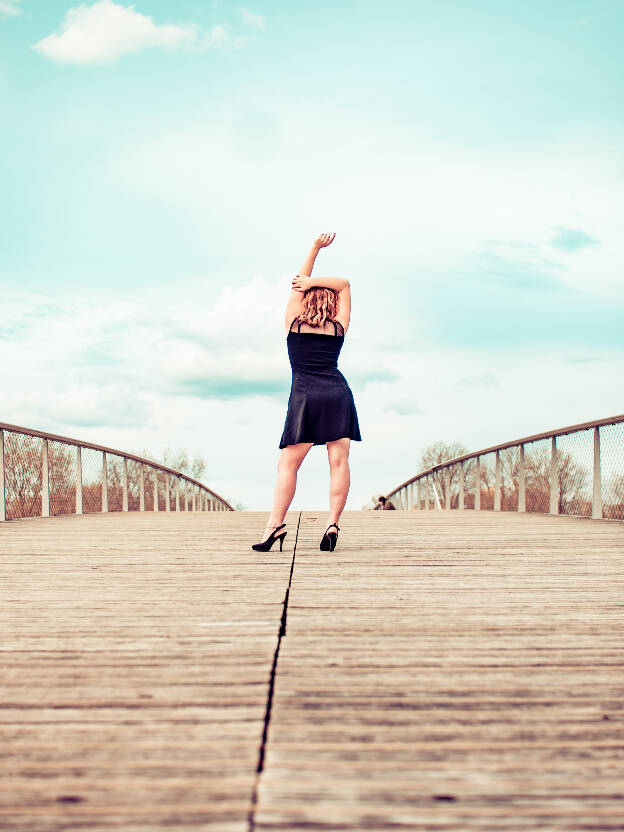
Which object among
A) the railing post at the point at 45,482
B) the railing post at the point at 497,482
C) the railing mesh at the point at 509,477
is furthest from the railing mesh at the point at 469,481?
the railing post at the point at 45,482

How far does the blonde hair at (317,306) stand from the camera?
219 inches

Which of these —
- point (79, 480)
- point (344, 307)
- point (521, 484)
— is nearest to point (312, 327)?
point (344, 307)

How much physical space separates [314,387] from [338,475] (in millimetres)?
635

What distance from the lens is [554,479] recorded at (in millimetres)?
10555

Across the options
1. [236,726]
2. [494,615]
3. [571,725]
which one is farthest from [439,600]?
[236,726]

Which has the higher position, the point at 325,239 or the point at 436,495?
the point at 325,239

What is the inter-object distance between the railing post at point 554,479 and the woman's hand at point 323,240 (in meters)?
5.60

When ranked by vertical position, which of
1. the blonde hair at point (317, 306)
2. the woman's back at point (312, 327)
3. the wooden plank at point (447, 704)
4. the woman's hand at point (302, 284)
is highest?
the woman's hand at point (302, 284)

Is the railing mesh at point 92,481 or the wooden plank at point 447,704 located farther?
the railing mesh at point 92,481

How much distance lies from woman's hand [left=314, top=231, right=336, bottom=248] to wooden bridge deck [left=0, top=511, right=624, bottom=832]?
89.2 inches

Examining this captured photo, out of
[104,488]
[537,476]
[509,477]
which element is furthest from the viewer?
[104,488]

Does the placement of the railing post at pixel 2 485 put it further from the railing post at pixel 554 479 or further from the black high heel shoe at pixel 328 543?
the railing post at pixel 554 479

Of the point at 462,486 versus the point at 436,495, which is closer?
the point at 462,486

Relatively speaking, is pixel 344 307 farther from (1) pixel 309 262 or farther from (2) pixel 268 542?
(2) pixel 268 542
